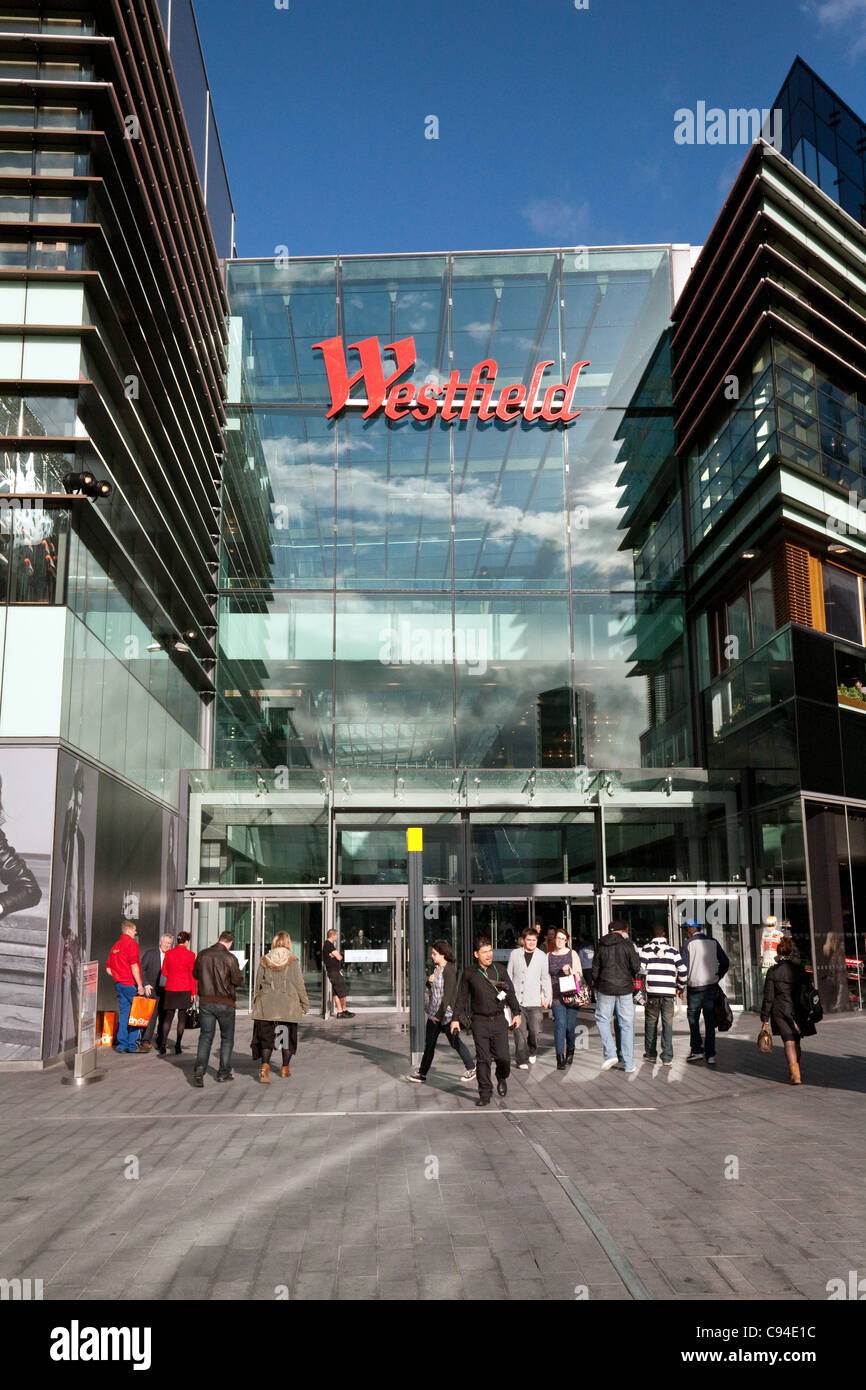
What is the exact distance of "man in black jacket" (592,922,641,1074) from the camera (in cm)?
1348

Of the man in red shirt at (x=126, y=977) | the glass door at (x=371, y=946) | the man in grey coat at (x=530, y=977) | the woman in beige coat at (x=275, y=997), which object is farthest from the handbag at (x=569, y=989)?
the glass door at (x=371, y=946)

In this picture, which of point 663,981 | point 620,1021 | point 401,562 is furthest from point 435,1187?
point 401,562

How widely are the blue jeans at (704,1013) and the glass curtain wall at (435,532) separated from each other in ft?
40.4

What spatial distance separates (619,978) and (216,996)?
4.56 metres

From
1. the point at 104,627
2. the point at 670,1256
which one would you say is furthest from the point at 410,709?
the point at 670,1256

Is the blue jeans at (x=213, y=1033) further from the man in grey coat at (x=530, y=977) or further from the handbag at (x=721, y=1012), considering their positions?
the handbag at (x=721, y=1012)

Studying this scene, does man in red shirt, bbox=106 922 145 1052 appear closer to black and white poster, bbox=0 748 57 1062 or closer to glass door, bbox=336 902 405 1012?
black and white poster, bbox=0 748 57 1062

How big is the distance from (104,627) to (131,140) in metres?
7.50

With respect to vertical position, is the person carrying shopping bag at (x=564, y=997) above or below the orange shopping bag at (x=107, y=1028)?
above

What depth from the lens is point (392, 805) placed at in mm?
25125

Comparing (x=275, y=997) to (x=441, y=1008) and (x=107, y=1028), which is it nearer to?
(x=441, y=1008)

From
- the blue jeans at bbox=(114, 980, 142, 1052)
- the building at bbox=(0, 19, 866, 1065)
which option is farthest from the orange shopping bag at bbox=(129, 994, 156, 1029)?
the building at bbox=(0, 19, 866, 1065)

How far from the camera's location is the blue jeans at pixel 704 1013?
14.0m

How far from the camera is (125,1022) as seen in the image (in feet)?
52.4
